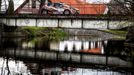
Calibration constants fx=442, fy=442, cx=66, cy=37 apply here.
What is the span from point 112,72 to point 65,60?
29.0 ft

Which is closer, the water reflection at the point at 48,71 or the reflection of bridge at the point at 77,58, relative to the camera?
A: the water reflection at the point at 48,71

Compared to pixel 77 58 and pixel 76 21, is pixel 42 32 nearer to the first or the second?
pixel 76 21

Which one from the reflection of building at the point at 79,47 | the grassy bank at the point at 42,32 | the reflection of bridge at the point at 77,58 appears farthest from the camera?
the grassy bank at the point at 42,32

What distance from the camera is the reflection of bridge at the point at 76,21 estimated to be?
49500 millimetres

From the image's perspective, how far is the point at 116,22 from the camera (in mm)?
49656

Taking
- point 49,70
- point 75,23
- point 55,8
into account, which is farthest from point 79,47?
point 49,70

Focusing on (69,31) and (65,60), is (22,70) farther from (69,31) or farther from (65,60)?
(69,31)

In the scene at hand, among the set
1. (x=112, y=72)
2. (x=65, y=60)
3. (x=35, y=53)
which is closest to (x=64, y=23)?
(x=35, y=53)

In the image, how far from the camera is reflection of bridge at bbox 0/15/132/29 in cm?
4950

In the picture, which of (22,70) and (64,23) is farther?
(64,23)

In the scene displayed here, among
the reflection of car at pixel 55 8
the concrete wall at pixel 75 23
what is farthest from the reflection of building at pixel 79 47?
the reflection of car at pixel 55 8

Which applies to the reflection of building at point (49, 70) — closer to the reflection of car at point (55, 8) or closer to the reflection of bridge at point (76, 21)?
the reflection of bridge at point (76, 21)

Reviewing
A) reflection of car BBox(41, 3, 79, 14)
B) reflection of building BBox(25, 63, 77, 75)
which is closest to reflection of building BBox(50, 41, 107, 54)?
reflection of car BBox(41, 3, 79, 14)

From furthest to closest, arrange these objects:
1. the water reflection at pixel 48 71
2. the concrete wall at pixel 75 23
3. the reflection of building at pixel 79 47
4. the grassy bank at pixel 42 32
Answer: the grassy bank at pixel 42 32, the concrete wall at pixel 75 23, the reflection of building at pixel 79 47, the water reflection at pixel 48 71
